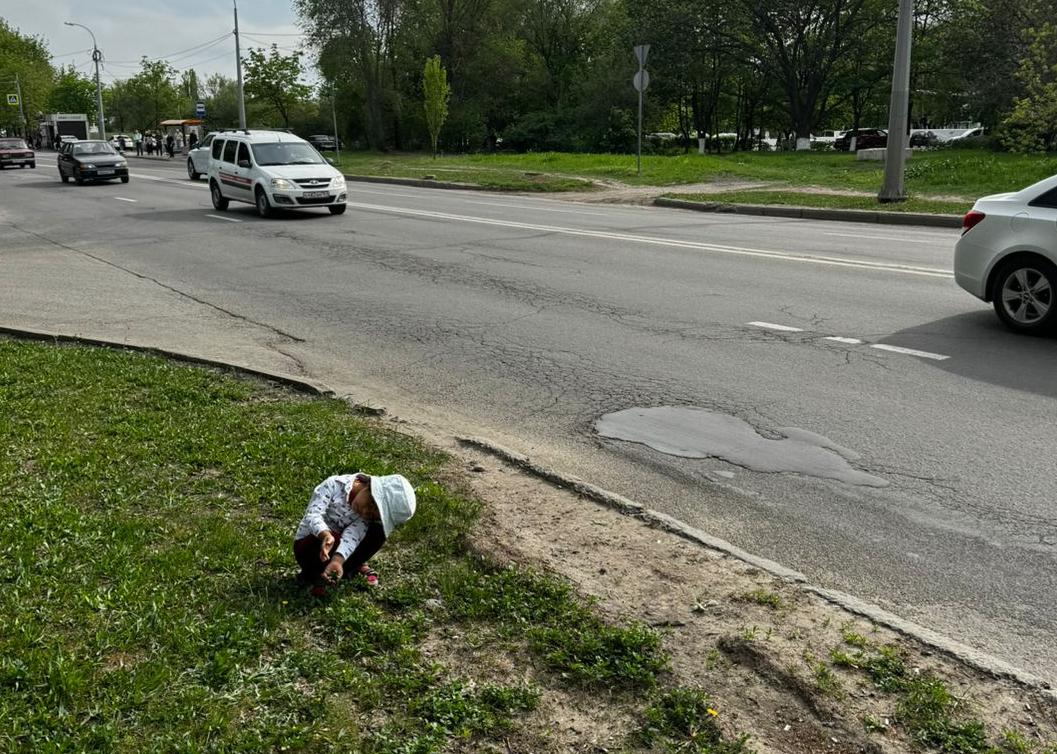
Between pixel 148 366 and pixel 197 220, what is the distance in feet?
45.1

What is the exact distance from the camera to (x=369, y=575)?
386cm

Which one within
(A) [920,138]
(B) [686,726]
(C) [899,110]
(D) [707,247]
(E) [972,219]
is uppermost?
(A) [920,138]

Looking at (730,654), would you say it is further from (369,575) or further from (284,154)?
(284,154)

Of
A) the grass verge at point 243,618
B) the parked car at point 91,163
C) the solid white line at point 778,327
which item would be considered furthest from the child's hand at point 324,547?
the parked car at point 91,163

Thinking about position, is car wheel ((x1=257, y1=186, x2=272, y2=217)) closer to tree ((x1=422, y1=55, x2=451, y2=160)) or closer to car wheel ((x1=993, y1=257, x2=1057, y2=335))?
car wheel ((x1=993, y1=257, x2=1057, y2=335))

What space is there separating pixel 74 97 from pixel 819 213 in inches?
4357

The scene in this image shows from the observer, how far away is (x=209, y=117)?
3519 inches

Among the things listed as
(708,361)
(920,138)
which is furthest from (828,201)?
(920,138)

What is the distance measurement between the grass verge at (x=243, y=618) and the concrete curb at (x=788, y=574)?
0.55m

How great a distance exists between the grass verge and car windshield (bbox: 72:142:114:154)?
31776 mm

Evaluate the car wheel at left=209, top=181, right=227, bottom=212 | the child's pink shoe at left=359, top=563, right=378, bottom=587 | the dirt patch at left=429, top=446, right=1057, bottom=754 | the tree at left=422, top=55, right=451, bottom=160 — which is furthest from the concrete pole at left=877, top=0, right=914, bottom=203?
the tree at left=422, top=55, right=451, bottom=160

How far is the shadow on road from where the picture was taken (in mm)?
6980

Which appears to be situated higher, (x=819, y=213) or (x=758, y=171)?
(x=758, y=171)

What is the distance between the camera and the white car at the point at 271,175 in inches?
785
